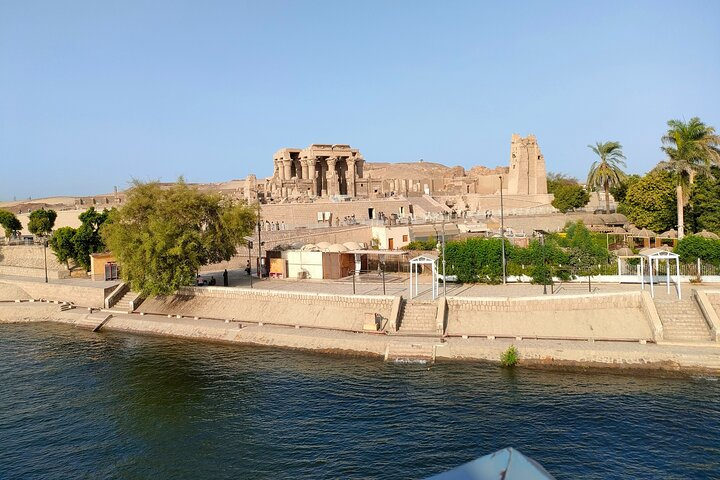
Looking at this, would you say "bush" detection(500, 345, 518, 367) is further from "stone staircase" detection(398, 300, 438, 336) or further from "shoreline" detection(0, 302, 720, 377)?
"stone staircase" detection(398, 300, 438, 336)

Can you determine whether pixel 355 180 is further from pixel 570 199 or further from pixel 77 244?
pixel 77 244

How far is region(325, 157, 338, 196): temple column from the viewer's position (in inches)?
2499

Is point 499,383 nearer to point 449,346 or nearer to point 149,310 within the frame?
point 449,346

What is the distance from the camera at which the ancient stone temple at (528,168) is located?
62656 millimetres

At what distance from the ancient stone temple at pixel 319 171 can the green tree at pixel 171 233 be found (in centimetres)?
2911

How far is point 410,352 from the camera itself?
22.3 metres

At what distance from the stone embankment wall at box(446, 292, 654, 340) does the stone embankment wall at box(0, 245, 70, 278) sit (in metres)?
29.6

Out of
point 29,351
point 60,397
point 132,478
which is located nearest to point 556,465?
point 132,478

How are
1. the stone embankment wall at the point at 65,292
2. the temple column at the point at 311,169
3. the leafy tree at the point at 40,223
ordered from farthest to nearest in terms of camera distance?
the temple column at the point at 311,169
the leafy tree at the point at 40,223
the stone embankment wall at the point at 65,292

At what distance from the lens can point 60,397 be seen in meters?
20.2

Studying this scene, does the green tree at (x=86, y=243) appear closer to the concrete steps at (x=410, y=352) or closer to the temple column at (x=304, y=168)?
the concrete steps at (x=410, y=352)

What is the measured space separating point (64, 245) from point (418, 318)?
2818cm

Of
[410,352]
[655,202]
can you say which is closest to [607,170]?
[655,202]

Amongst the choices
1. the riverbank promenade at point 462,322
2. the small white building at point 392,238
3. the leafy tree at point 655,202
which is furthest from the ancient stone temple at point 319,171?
the riverbank promenade at point 462,322
